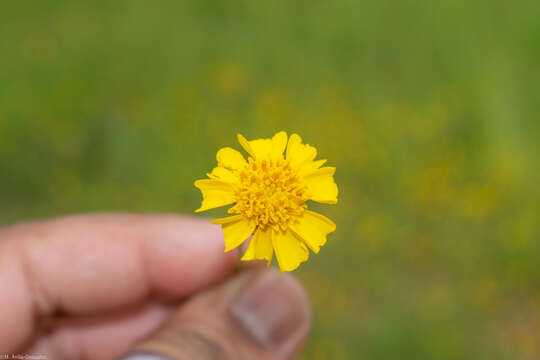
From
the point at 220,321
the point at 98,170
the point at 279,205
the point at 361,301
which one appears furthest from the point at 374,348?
the point at 98,170

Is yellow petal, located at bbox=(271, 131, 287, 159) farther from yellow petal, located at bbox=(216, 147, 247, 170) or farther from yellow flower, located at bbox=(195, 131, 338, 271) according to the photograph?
yellow petal, located at bbox=(216, 147, 247, 170)

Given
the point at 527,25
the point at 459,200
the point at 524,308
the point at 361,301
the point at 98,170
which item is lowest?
the point at 524,308

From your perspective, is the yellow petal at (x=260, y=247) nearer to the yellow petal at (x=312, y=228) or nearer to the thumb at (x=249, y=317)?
the yellow petal at (x=312, y=228)

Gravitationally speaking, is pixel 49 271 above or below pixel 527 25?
below

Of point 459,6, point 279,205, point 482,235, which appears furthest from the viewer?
point 459,6

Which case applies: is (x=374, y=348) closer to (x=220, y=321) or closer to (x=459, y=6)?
(x=220, y=321)

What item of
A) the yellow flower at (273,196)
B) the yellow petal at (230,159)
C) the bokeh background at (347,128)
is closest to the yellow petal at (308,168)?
the yellow flower at (273,196)

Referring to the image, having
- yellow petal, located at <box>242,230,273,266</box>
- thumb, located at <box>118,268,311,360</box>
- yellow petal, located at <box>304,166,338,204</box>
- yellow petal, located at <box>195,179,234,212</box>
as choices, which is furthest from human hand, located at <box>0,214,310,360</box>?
yellow petal, located at <box>304,166,338,204</box>

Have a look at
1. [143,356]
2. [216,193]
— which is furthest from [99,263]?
[216,193]

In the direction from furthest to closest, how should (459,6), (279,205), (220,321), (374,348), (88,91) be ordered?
1. (459,6)
2. (88,91)
3. (374,348)
4. (220,321)
5. (279,205)
